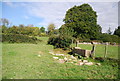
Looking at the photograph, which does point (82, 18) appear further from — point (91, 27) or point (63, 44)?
point (63, 44)

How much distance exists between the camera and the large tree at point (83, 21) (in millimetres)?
20513

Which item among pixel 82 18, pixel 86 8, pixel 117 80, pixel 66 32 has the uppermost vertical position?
pixel 86 8

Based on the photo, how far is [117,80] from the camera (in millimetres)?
2713

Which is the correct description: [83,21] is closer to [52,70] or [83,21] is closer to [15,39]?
[15,39]

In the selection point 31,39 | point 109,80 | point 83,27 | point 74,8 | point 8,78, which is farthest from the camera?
point 74,8

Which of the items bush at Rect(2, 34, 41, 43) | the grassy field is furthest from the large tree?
the grassy field

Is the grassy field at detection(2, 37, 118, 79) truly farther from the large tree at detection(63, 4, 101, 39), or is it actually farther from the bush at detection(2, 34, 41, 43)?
the large tree at detection(63, 4, 101, 39)

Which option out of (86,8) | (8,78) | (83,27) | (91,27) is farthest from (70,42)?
(86,8)

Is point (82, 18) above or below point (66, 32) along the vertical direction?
above

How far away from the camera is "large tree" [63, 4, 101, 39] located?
2051 centimetres

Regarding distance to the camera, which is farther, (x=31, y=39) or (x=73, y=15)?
(x=73, y=15)

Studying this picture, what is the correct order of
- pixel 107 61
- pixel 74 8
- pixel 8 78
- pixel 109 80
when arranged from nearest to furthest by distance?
A: pixel 8 78 → pixel 109 80 → pixel 107 61 → pixel 74 8

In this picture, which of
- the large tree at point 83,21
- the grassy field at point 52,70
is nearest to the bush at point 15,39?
the grassy field at point 52,70

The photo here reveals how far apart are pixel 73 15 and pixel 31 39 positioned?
12.5 meters
